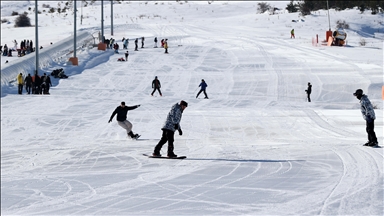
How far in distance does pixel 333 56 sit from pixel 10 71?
75.0ft

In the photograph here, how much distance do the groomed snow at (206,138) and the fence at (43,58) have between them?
3.72 feet

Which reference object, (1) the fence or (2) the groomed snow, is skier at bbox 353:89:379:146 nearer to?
(2) the groomed snow

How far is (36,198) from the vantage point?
941 centimetres

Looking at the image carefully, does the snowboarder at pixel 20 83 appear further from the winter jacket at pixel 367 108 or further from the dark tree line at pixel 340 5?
the dark tree line at pixel 340 5

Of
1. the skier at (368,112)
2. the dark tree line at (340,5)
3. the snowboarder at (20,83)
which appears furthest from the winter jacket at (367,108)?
the dark tree line at (340,5)

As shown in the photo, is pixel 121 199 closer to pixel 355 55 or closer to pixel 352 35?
pixel 355 55

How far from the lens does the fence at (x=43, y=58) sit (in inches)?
1320

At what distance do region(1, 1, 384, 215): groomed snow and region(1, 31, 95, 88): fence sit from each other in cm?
113

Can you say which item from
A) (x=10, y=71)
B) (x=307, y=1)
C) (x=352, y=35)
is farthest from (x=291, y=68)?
(x=307, y=1)

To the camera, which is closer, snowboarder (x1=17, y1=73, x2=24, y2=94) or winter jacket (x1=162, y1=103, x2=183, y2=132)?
winter jacket (x1=162, y1=103, x2=183, y2=132)

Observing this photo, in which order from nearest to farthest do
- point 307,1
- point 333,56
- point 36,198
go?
point 36,198
point 333,56
point 307,1

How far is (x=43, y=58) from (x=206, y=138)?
87.0 ft

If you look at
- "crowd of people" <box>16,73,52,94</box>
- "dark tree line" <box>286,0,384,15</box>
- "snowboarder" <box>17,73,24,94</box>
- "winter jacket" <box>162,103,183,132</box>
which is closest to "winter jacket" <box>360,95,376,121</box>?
"winter jacket" <box>162,103,183,132</box>

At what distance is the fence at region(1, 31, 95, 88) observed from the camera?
33.5 m
